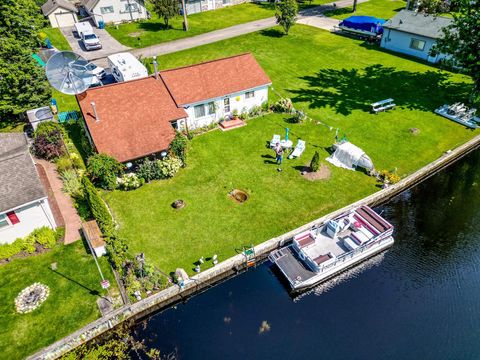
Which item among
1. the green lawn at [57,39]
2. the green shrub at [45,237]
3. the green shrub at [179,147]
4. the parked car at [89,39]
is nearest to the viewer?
the green shrub at [45,237]

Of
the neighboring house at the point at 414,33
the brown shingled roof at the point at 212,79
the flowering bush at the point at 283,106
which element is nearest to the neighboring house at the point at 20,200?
the brown shingled roof at the point at 212,79

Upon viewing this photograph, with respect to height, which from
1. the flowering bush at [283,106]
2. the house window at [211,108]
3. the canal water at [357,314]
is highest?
the house window at [211,108]

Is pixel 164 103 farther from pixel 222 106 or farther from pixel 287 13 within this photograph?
pixel 287 13

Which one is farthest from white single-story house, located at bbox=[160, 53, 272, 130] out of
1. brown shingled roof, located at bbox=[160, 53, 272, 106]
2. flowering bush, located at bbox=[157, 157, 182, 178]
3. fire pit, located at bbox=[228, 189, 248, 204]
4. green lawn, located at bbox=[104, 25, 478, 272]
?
fire pit, located at bbox=[228, 189, 248, 204]

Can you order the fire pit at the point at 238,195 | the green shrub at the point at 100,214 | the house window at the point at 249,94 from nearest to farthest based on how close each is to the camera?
the green shrub at the point at 100,214, the fire pit at the point at 238,195, the house window at the point at 249,94

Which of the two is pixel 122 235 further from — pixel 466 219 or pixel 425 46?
pixel 425 46

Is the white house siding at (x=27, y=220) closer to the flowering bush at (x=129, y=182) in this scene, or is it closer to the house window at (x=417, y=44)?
the flowering bush at (x=129, y=182)

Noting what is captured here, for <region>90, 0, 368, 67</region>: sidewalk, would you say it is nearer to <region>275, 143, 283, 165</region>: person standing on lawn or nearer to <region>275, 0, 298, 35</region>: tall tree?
<region>275, 0, 298, 35</region>: tall tree
